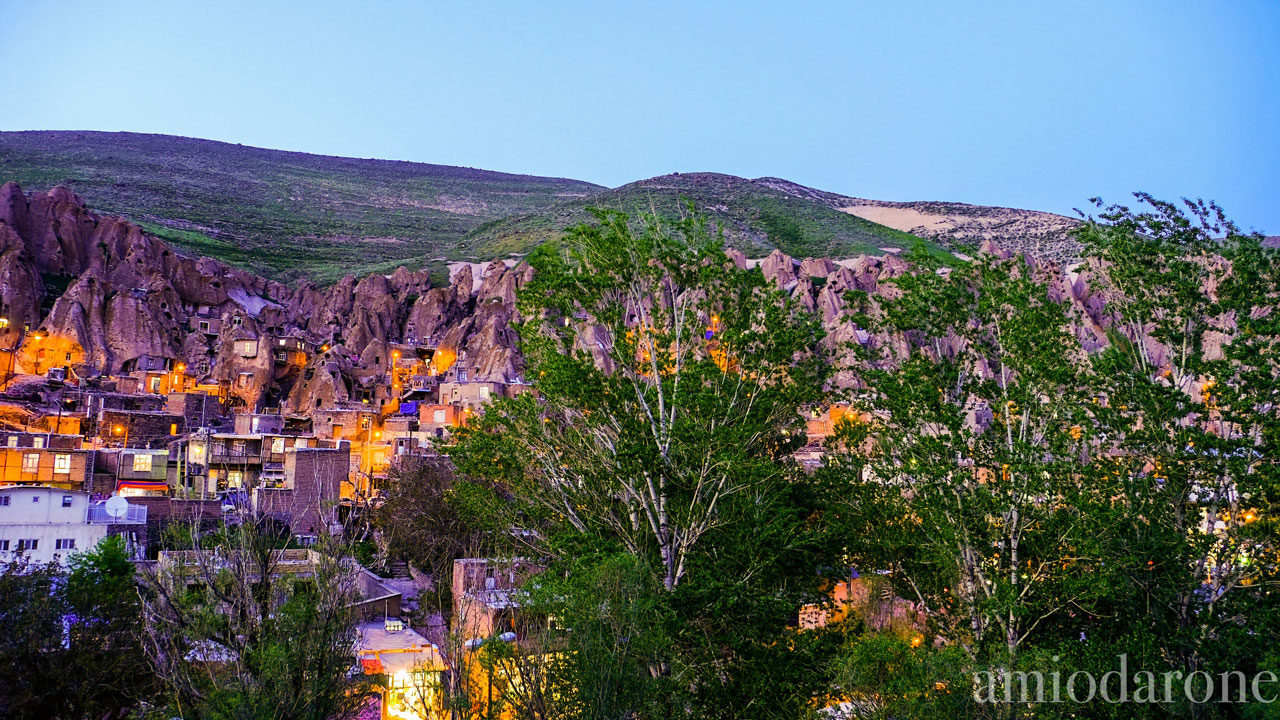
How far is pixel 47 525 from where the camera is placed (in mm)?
35531

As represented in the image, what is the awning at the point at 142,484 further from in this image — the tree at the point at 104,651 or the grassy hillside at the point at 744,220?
the grassy hillside at the point at 744,220

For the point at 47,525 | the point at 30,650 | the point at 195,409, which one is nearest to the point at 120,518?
the point at 47,525

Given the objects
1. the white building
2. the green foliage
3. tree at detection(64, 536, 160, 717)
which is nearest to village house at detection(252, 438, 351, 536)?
the white building

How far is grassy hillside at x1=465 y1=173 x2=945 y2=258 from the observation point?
142875 mm

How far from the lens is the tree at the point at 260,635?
54.5 feet

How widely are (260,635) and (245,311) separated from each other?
93.4 meters

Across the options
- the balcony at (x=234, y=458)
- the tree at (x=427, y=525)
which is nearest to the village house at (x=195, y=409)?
the balcony at (x=234, y=458)

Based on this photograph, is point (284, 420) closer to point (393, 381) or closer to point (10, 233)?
point (393, 381)

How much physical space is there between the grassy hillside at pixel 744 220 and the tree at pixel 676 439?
368ft

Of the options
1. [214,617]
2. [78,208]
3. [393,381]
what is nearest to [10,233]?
[78,208]

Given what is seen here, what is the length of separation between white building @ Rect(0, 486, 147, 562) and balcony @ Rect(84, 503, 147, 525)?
0.10 metres

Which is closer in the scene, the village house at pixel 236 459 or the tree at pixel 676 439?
the tree at pixel 676 439

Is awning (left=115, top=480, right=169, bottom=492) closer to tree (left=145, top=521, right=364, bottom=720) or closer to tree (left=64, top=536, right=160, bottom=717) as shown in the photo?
tree (left=64, top=536, right=160, bottom=717)

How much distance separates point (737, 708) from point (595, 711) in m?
4.58
